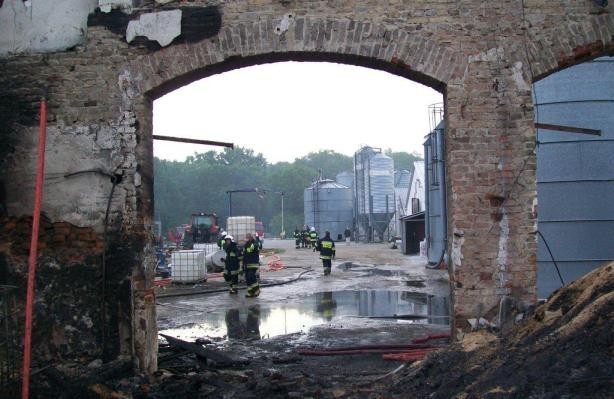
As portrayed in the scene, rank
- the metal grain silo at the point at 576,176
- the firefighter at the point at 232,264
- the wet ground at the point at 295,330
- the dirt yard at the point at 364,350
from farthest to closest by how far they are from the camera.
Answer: the firefighter at the point at 232,264
the metal grain silo at the point at 576,176
the wet ground at the point at 295,330
the dirt yard at the point at 364,350

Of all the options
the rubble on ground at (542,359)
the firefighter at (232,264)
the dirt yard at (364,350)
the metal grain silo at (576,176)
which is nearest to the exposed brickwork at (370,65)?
the dirt yard at (364,350)

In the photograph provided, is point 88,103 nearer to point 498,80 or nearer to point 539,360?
point 498,80

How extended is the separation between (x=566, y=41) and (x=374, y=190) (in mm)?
40066

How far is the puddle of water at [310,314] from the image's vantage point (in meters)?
9.77

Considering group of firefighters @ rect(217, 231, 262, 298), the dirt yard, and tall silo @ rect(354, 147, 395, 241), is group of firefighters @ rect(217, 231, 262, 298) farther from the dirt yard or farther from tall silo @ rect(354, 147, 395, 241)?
tall silo @ rect(354, 147, 395, 241)

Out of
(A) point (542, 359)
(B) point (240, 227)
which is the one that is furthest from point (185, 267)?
(A) point (542, 359)

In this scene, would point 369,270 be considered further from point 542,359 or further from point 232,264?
point 542,359

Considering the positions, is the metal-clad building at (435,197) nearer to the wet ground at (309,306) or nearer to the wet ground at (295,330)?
the wet ground at (309,306)

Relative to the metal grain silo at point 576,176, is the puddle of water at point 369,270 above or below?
below

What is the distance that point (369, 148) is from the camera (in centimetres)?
4709

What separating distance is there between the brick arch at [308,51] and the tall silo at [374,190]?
40.0 m

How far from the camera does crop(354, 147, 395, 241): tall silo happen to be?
46.2 m

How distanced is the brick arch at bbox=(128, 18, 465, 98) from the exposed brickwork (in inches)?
0.5

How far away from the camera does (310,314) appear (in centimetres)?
1138
